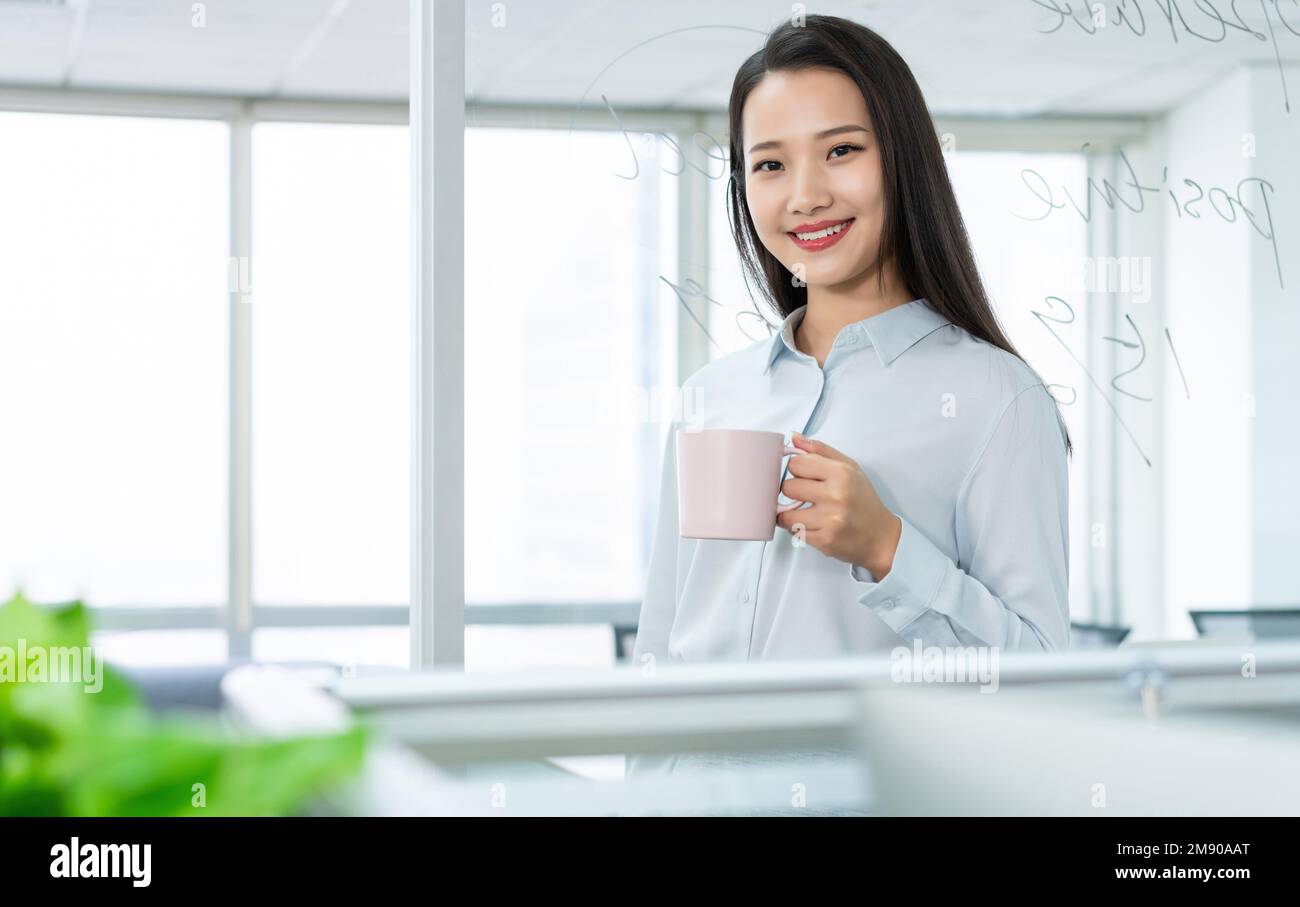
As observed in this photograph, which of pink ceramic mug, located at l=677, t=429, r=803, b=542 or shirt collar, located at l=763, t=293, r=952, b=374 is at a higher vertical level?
shirt collar, located at l=763, t=293, r=952, b=374

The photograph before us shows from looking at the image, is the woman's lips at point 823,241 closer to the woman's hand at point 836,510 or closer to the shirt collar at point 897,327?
A: the shirt collar at point 897,327

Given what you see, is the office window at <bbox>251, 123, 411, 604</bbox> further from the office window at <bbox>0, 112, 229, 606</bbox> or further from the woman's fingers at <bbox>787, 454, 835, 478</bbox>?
the woman's fingers at <bbox>787, 454, 835, 478</bbox>

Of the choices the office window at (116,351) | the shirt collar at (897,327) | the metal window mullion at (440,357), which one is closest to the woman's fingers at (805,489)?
the shirt collar at (897,327)

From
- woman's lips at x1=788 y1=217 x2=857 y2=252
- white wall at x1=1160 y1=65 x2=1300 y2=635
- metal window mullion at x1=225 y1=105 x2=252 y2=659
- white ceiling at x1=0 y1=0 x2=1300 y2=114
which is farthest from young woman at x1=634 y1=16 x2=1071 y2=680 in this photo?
metal window mullion at x1=225 y1=105 x2=252 y2=659

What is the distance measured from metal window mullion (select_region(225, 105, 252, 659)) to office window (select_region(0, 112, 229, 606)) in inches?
1.5

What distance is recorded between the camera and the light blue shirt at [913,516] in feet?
2.90

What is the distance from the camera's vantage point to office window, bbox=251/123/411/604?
4438 mm

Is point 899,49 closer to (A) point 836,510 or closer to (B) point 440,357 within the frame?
(B) point 440,357

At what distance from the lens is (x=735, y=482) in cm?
83

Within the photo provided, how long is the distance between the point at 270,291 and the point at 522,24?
3.47 meters

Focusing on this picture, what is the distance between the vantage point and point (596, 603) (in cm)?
411

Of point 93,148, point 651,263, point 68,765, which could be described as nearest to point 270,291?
point 93,148

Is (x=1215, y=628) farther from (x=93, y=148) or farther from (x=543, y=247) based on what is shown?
(x=93, y=148)

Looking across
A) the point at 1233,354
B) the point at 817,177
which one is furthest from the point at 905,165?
the point at 1233,354
